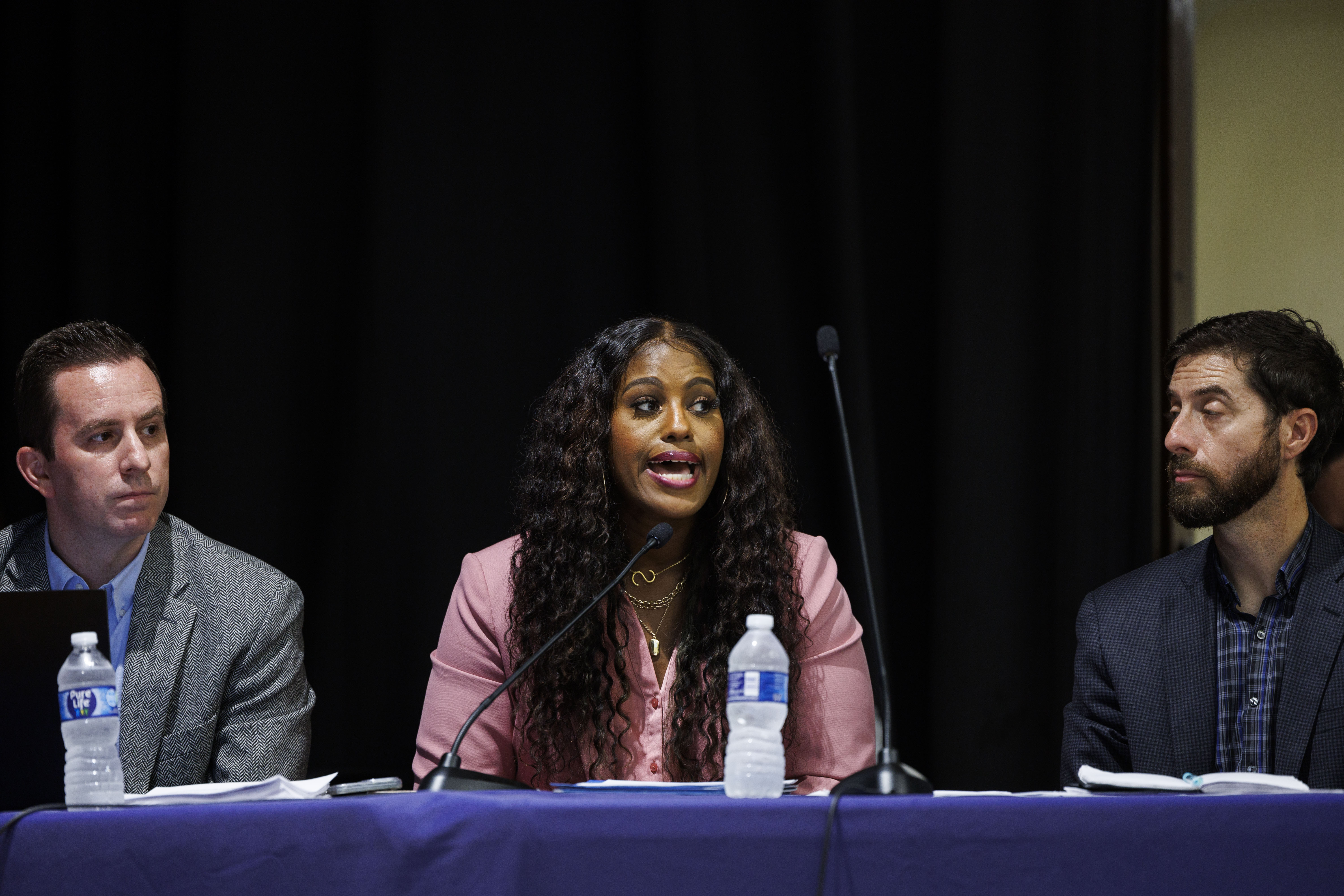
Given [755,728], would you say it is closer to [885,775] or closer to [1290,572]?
[885,775]

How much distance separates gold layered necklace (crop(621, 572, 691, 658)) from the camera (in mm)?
2328

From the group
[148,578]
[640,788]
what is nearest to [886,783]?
[640,788]

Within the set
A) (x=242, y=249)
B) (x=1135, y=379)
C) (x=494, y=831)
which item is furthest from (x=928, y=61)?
(x=494, y=831)

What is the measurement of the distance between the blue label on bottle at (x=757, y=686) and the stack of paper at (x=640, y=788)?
0.36 ft

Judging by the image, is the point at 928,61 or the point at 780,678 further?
the point at 928,61

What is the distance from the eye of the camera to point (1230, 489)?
233 centimetres

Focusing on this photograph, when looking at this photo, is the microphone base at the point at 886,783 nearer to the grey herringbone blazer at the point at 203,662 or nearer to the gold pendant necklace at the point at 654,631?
the gold pendant necklace at the point at 654,631

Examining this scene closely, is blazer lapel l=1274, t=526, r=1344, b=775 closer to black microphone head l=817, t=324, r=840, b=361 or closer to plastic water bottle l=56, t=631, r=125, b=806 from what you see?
black microphone head l=817, t=324, r=840, b=361

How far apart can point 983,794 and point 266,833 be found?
2.51 feet

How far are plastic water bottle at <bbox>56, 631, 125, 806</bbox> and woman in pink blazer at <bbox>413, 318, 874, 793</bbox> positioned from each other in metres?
0.74

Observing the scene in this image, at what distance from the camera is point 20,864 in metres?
1.32

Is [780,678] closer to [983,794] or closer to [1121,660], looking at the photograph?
[983,794]

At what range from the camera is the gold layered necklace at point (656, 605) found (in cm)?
233

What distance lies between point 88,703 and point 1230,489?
194 cm
